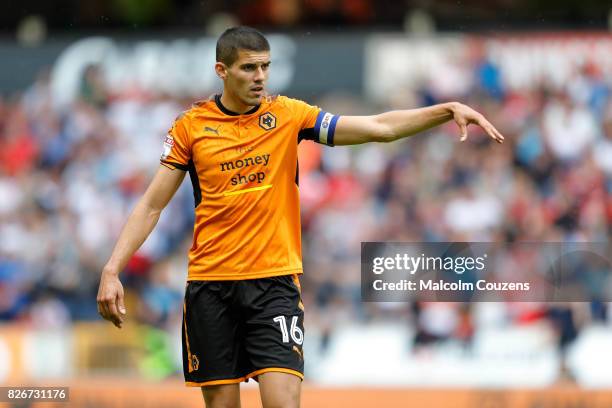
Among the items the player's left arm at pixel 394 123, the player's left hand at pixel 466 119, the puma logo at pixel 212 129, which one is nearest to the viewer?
the player's left hand at pixel 466 119

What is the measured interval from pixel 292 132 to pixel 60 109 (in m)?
11.9

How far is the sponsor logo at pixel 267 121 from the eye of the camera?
277 inches

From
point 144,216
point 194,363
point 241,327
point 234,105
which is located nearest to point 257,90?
point 234,105

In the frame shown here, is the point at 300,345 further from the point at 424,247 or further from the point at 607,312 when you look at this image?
the point at 607,312

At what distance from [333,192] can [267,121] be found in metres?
8.88

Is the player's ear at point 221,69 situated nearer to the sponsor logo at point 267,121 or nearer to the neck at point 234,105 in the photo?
the neck at point 234,105

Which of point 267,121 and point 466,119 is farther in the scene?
point 267,121

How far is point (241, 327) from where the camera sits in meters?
6.99

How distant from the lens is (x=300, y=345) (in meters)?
6.91

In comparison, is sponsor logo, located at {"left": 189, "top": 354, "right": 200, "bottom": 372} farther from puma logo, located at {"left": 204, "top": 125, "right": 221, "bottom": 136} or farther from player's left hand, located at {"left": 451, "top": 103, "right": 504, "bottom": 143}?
player's left hand, located at {"left": 451, "top": 103, "right": 504, "bottom": 143}

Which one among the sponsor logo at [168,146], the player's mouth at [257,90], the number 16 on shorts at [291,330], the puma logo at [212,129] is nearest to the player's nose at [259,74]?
the player's mouth at [257,90]

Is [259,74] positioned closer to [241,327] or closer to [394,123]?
[394,123]

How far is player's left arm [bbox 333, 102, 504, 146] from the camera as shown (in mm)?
6773

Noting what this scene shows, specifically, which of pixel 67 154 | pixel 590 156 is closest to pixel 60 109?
pixel 67 154
